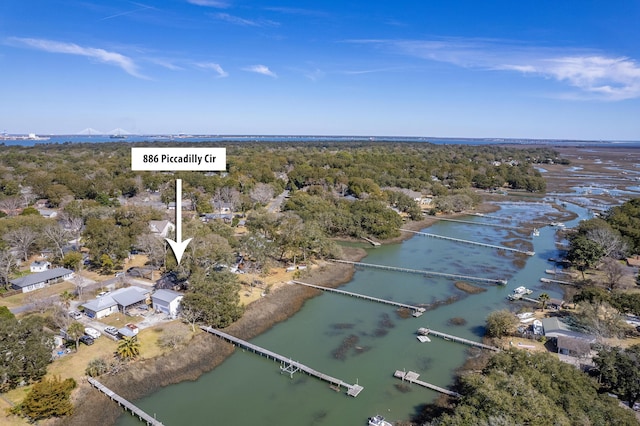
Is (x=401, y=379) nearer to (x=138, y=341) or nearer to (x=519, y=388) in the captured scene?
(x=519, y=388)

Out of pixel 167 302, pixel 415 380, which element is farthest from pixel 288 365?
pixel 167 302

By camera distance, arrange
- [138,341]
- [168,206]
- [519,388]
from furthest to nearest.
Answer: [168,206] → [138,341] → [519,388]

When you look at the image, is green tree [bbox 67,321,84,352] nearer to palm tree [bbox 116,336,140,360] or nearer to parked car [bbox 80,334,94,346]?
parked car [bbox 80,334,94,346]

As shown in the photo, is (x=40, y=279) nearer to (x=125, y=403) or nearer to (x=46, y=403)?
(x=46, y=403)

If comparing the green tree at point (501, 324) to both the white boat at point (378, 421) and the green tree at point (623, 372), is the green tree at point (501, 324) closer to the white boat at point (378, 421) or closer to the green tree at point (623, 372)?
the green tree at point (623, 372)

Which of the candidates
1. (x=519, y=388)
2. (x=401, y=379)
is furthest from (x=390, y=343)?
(x=519, y=388)

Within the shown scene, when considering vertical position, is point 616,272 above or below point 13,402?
above

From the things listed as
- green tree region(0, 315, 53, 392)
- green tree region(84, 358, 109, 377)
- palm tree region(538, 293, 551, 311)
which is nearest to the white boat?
green tree region(84, 358, 109, 377)
